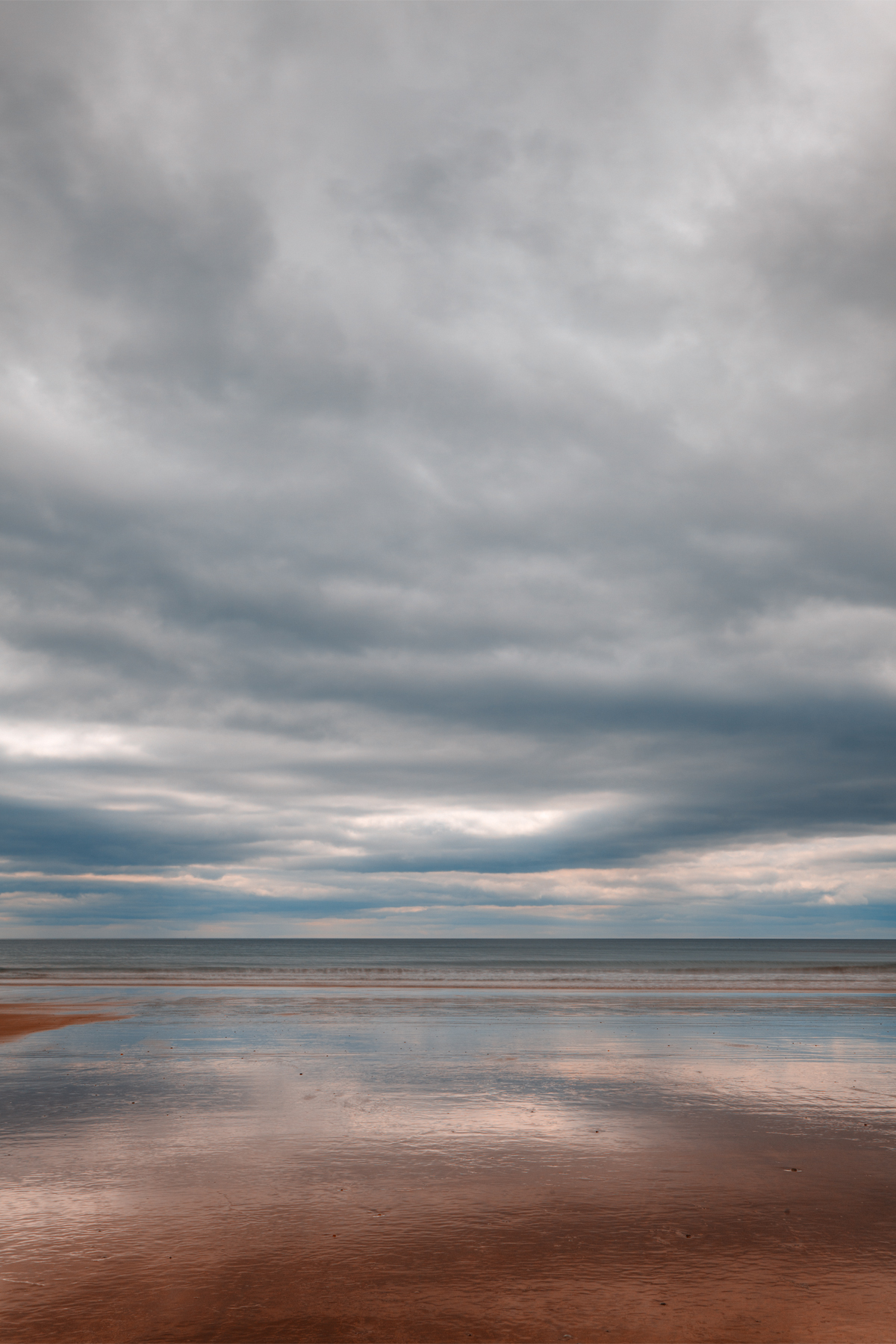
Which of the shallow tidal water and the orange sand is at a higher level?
the shallow tidal water

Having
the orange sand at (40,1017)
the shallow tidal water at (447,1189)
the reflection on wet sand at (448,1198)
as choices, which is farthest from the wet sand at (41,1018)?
the reflection on wet sand at (448,1198)

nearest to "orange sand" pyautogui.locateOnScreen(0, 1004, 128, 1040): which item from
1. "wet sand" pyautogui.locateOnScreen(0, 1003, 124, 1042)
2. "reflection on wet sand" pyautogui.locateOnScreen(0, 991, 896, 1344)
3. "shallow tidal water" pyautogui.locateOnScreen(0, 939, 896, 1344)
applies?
"wet sand" pyautogui.locateOnScreen(0, 1003, 124, 1042)

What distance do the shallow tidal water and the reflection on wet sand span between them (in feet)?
0.15

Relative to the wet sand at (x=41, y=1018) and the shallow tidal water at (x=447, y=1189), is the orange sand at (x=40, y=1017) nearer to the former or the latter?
the wet sand at (x=41, y=1018)

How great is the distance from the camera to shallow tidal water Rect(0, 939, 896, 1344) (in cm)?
804

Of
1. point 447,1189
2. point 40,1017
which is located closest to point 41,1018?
point 40,1017

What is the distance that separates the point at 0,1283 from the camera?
8.48m

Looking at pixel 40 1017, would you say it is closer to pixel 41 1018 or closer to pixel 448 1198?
pixel 41 1018

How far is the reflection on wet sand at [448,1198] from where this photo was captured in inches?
315

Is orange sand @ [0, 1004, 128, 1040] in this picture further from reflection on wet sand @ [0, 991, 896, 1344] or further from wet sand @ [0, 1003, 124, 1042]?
reflection on wet sand @ [0, 991, 896, 1344]

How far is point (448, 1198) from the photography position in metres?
11.1

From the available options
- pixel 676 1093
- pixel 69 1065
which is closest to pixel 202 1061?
pixel 69 1065

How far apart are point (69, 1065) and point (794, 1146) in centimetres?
1703

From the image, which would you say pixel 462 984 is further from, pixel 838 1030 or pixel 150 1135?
pixel 150 1135
